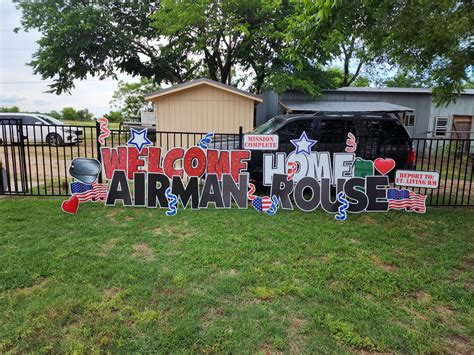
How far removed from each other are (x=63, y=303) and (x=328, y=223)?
148 inches

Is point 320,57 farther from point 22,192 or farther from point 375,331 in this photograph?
point 375,331

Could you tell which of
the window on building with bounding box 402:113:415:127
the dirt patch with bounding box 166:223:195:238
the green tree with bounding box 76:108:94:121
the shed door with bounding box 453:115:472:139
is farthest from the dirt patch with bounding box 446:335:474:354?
the green tree with bounding box 76:108:94:121

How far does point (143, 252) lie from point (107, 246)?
0.52m

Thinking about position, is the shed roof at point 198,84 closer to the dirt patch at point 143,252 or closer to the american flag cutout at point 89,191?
the american flag cutout at point 89,191

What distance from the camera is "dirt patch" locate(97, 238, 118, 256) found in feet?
12.2

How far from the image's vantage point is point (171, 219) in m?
4.99

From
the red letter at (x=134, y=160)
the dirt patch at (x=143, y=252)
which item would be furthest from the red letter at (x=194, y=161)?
the dirt patch at (x=143, y=252)

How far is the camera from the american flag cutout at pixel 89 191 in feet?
17.7

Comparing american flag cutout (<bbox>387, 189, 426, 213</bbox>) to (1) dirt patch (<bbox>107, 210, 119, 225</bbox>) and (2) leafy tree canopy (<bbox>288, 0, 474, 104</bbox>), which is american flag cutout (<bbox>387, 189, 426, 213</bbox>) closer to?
(2) leafy tree canopy (<bbox>288, 0, 474, 104</bbox>)

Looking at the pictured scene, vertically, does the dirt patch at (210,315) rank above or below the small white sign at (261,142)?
below

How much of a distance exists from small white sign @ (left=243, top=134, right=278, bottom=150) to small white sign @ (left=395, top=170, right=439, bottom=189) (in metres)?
2.16

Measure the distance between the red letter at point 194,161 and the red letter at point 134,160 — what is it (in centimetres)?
74

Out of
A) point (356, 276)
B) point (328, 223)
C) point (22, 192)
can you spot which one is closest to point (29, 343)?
point (356, 276)

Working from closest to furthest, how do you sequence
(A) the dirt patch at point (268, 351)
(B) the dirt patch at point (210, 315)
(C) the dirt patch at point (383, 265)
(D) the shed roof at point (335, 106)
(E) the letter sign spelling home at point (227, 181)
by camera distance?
(A) the dirt patch at point (268, 351), (B) the dirt patch at point (210, 315), (C) the dirt patch at point (383, 265), (E) the letter sign spelling home at point (227, 181), (D) the shed roof at point (335, 106)
